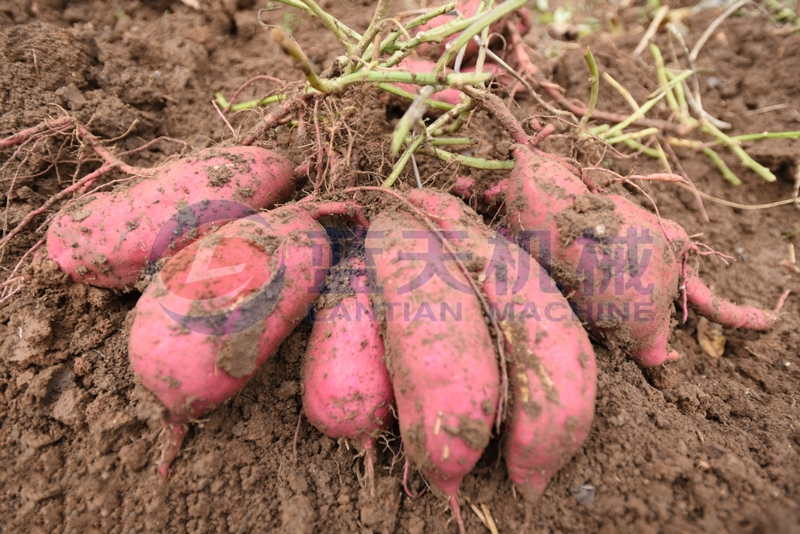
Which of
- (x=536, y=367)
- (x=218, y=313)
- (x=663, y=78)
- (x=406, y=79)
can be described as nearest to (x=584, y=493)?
(x=536, y=367)

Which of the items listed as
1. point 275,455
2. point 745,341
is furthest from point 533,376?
point 745,341

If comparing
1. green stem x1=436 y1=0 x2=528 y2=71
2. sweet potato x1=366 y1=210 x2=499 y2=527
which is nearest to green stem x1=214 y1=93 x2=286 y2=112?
green stem x1=436 y1=0 x2=528 y2=71

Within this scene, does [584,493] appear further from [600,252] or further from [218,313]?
[218,313]

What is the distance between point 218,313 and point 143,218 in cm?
38

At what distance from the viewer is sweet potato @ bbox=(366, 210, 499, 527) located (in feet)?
3.09

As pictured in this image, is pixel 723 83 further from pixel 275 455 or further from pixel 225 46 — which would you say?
pixel 275 455

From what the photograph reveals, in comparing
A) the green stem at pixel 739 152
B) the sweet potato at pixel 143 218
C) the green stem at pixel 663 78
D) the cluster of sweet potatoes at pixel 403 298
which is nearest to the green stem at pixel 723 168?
the green stem at pixel 739 152

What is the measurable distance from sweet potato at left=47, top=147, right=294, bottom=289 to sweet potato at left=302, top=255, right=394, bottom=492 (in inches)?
16.5

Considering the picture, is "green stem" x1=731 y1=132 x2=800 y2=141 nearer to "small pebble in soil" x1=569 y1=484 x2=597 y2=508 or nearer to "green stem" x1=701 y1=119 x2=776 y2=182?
"green stem" x1=701 y1=119 x2=776 y2=182

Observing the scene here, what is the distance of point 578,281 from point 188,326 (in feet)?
3.14

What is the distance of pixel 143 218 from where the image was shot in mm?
1179

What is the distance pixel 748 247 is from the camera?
1713 mm

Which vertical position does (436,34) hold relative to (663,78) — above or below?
above

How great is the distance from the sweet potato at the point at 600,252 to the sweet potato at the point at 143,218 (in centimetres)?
79
